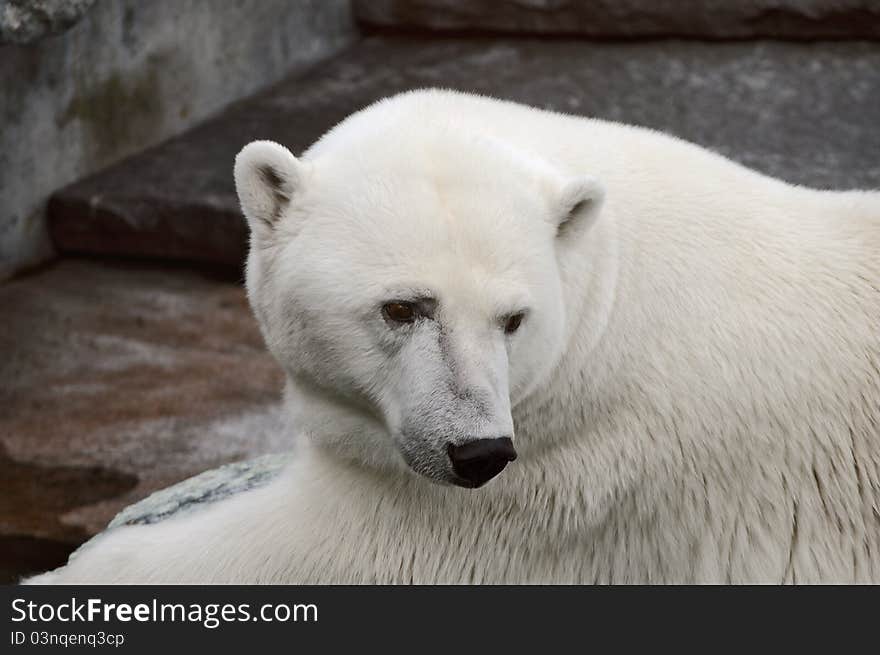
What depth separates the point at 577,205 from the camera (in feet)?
9.53

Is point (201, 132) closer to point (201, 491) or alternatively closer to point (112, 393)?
point (112, 393)

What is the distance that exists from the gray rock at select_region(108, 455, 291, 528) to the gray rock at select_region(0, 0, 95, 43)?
2370mm

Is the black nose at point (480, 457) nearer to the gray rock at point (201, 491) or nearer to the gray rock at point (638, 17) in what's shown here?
the gray rock at point (201, 491)

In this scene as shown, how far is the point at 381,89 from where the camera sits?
879 cm

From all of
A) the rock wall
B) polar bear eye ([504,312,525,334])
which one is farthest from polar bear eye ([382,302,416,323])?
the rock wall

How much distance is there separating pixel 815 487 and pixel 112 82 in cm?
566

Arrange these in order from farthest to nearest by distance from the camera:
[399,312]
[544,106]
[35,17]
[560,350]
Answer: [544,106] → [35,17] → [560,350] → [399,312]

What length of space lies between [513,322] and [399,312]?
24 centimetres

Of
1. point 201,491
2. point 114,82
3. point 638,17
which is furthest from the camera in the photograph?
point 638,17

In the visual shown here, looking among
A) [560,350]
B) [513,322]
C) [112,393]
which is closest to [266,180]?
[513,322]

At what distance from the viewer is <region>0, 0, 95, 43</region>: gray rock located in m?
5.79

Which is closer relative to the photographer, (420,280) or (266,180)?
(420,280)

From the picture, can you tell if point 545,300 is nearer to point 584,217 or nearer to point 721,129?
point 584,217
